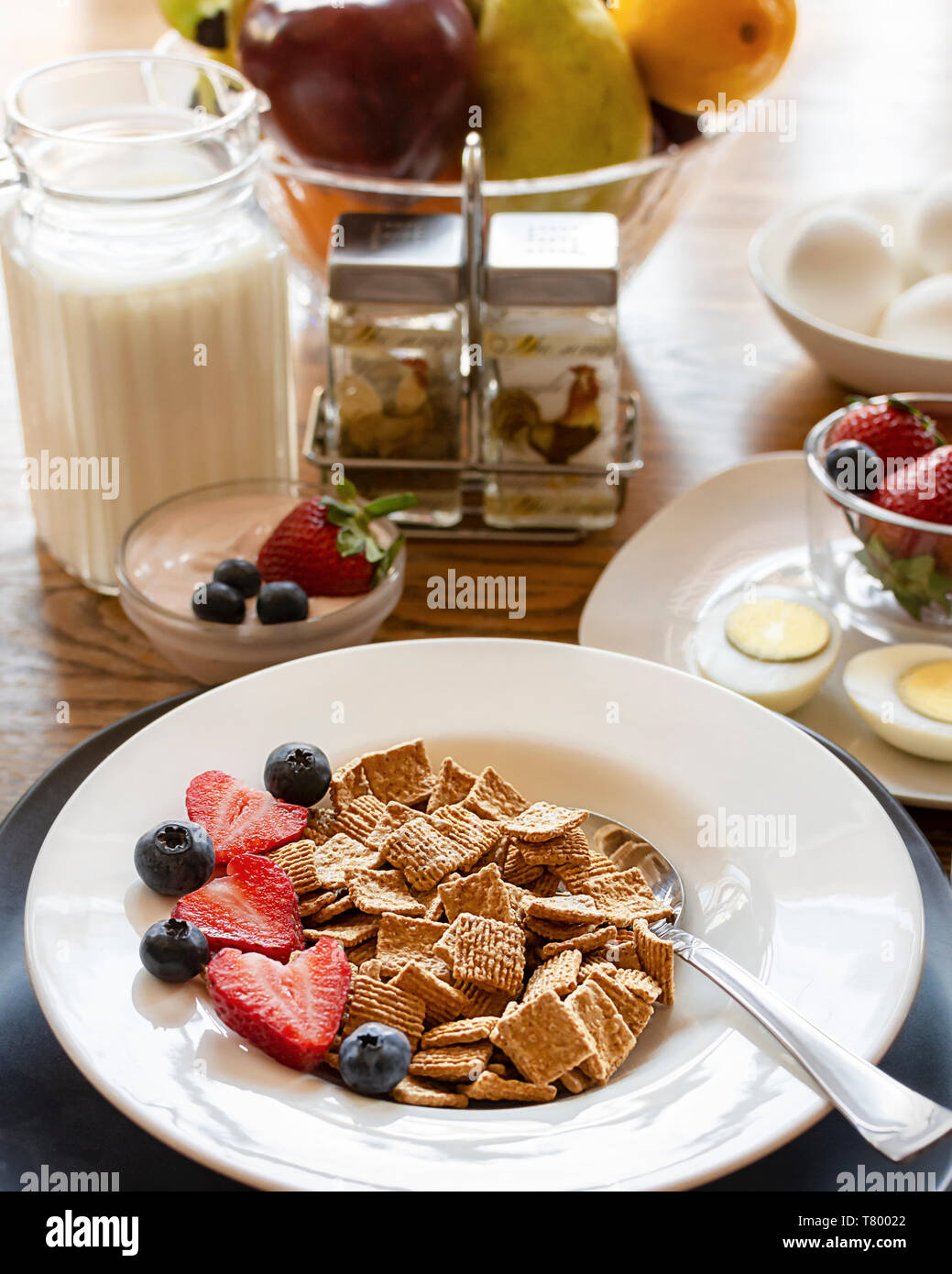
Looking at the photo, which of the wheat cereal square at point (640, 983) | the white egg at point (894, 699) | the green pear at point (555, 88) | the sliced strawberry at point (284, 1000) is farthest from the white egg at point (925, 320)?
the sliced strawberry at point (284, 1000)

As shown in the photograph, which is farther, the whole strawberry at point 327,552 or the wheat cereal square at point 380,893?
the whole strawberry at point 327,552

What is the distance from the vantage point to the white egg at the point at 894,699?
84 centimetres

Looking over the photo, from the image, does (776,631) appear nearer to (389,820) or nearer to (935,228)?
(389,820)

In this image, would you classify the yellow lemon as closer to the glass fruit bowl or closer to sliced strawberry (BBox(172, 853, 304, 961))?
the glass fruit bowl

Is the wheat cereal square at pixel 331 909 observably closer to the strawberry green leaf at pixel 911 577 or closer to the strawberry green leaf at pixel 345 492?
the strawberry green leaf at pixel 345 492

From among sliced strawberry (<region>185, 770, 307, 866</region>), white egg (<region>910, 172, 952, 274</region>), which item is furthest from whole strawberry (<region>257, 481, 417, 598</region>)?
white egg (<region>910, 172, 952, 274</region>)

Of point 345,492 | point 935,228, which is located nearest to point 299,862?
point 345,492

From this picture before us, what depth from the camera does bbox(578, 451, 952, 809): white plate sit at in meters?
0.88

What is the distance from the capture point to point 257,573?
3.04 feet

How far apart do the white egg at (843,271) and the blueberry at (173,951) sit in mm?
933

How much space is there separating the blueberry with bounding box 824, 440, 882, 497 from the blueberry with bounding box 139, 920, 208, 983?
62 cm

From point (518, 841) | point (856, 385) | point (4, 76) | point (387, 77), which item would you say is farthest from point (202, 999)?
point (4, 76)

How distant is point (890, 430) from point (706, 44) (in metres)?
0.43
